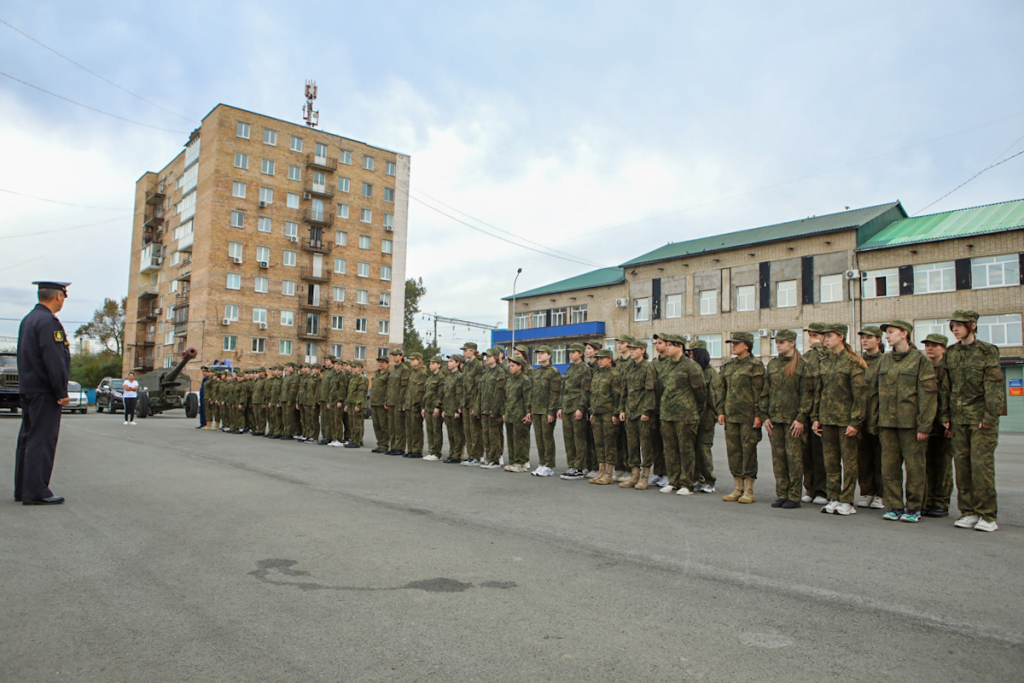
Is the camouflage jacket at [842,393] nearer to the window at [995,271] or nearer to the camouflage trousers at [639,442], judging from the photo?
the camouflage trousers at [639,442]

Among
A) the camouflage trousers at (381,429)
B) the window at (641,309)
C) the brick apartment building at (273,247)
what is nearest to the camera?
the camouflage trousers at (381,429)

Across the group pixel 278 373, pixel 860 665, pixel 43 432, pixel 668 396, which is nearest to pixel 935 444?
pixel 668 396

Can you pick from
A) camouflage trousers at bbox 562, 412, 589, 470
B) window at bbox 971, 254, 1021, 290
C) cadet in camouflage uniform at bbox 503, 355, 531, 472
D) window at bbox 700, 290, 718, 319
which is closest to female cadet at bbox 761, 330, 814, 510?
camouflage trousers at bbox 562, 412, 589, 470

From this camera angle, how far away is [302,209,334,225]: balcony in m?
56.5

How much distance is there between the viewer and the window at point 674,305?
47.0 meters

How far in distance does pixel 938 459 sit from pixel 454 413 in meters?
8.04

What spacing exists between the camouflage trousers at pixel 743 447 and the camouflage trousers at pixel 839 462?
77cm

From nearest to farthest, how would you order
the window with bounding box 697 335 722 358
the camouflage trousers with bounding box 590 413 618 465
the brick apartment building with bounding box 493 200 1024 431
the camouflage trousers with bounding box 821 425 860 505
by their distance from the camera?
the camouflage trousers with bounding box 821 425 860 505 < the camouflage trousers with bounding box 590 413 618 465 < the brick apartment building with bounding box 493 200 1024 431 < the window with bounding box 697 335 722 358

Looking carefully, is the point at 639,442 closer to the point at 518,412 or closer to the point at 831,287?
the point at 518,412

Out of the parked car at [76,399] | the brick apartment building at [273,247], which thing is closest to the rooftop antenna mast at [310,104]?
the brick apartment building at [273,247]

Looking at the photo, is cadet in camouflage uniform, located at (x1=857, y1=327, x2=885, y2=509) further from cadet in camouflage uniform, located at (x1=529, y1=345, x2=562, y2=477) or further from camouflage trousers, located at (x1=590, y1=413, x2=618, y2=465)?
cadet in camouflage uniform, located at (x1=529, y1=345, x2=562, y2=477)

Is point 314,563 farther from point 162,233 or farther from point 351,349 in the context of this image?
point 162,233

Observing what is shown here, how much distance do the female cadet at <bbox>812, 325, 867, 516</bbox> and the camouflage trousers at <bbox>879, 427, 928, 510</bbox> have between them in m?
0.34

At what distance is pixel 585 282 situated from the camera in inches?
2183
